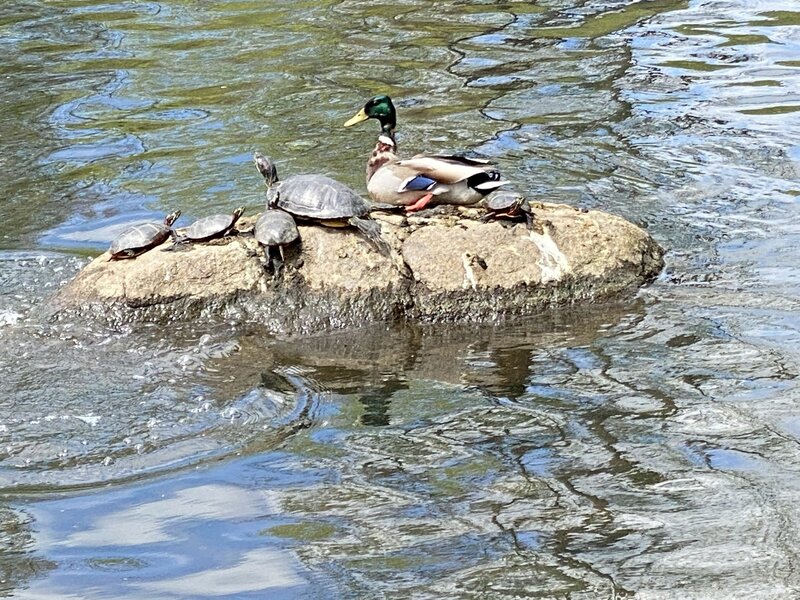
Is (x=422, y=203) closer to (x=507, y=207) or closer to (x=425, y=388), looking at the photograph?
(x=507, y=207)

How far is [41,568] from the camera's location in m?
4.91

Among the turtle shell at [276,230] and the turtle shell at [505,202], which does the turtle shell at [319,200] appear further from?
the turtle shell at [505,202]

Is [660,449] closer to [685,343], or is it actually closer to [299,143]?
[685,343]

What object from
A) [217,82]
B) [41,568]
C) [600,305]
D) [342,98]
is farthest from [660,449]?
[217,82]

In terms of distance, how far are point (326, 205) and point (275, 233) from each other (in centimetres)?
46

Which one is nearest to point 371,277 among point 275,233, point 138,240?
point 275,233

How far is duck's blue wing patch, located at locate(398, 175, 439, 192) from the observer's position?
8367 millimetres

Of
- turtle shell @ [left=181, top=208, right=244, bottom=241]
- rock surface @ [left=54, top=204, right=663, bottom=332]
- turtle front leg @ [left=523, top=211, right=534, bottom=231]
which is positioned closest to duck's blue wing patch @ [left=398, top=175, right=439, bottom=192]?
rock surface @ [left=54, top=204, right=663, bottom=332]

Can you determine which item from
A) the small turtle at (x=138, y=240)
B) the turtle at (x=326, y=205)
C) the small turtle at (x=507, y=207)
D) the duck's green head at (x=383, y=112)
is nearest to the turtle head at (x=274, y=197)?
the turtle at (x=326, y=205)

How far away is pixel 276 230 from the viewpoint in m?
7.43

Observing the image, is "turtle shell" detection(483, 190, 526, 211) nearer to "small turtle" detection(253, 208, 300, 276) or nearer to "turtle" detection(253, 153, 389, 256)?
"turtle" detection(253, 153, 389, 256)

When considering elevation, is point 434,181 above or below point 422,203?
above

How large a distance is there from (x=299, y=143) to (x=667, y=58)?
4915 millimetres

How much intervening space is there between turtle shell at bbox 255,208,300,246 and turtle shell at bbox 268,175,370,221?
0.19 metres
